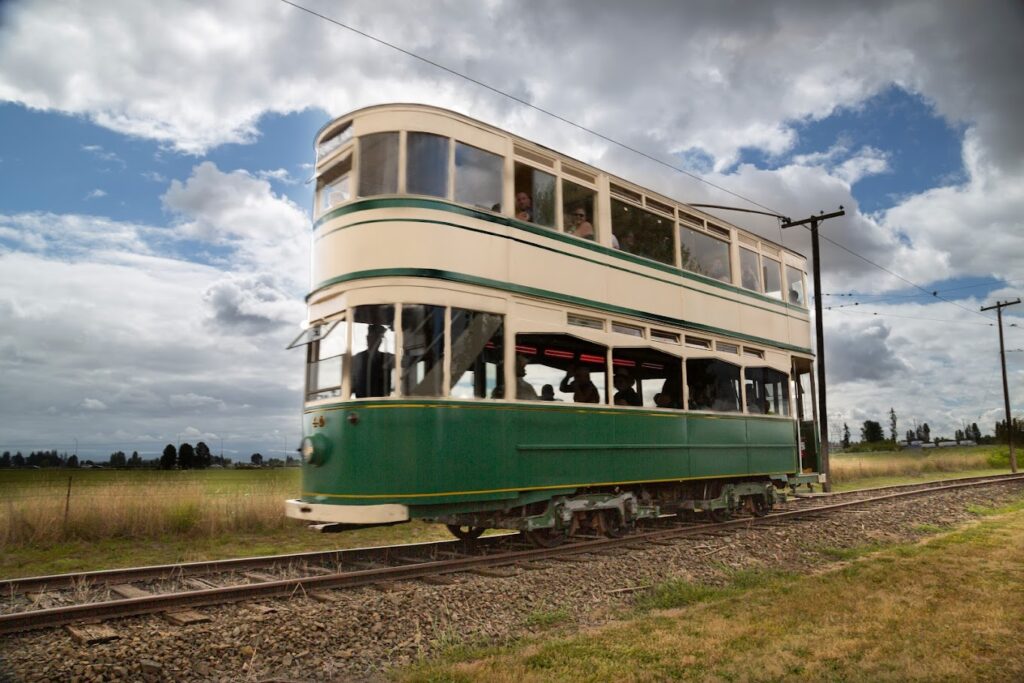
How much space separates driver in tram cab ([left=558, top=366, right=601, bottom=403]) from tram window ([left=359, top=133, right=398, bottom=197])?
10.2ft

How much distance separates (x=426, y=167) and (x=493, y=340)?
2078 millimetres

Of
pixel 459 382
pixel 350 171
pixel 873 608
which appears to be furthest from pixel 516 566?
pixel 350 171

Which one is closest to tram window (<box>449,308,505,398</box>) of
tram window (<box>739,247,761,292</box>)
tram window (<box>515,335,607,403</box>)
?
tram window (<box>515,335,607,403</box>)

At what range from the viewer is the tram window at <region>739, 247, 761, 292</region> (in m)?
12.7

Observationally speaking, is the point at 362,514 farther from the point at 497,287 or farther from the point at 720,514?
the point at 720,514

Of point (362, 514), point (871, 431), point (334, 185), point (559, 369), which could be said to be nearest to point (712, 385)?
point (559, 369)

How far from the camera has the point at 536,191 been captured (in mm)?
9164

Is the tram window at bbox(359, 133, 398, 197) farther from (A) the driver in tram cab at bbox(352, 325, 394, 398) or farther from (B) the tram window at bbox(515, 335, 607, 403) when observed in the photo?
(B) the tram window at bbox(515, 335, 607, 403)

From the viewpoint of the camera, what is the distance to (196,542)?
10.3 meters

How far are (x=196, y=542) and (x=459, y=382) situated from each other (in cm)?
522

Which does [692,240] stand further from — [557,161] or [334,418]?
[334,418]

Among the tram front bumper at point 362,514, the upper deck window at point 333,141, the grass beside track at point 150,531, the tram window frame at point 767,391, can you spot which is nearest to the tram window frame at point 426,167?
the upper deck window at point 333,141

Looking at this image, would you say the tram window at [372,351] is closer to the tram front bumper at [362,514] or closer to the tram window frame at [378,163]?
the tram front bumper at [362,514]

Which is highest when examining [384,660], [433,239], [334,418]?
[433,239]
